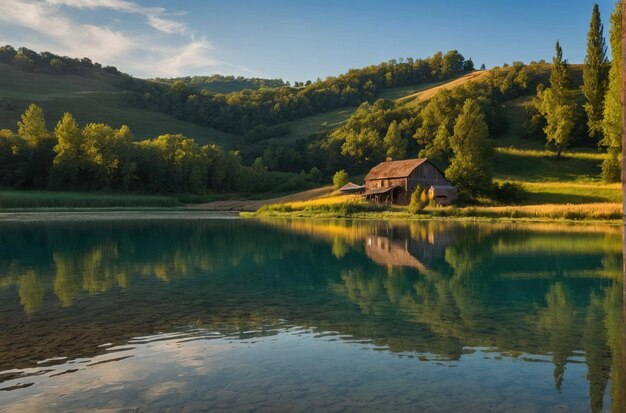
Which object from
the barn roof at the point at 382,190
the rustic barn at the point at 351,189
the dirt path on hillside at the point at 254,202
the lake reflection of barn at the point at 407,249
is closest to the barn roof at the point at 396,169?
the barn roof at the point at 382,190

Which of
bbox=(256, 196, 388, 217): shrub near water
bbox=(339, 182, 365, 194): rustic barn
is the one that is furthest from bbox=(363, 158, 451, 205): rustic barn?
bbox=(256, 196, 388, 217): shrub near water

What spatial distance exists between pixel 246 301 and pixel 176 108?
16950 cm

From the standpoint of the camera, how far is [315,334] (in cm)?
1236

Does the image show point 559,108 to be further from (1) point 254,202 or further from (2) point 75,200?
(2) point 75,200

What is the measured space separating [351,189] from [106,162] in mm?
45239

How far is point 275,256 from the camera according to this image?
92.1 ft

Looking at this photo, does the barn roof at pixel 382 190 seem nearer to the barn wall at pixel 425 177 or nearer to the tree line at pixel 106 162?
the barn wall at pixel 425 177

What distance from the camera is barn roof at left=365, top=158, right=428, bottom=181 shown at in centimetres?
8134

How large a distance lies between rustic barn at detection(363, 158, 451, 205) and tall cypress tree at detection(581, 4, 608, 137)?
30.8 meters

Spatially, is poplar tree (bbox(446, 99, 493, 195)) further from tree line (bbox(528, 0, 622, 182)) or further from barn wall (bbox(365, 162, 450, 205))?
tree line (bbox(528, 0, 622, 182))

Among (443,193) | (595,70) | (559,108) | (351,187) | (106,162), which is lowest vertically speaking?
(443,193)

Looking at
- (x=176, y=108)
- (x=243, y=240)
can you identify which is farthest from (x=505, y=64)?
(x=243, y=240)

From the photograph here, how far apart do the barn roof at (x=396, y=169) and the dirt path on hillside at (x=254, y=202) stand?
45.9ft

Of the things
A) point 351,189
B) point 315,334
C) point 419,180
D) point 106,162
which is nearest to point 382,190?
point 419,180
